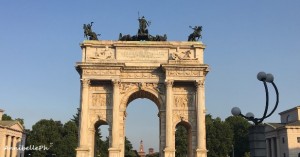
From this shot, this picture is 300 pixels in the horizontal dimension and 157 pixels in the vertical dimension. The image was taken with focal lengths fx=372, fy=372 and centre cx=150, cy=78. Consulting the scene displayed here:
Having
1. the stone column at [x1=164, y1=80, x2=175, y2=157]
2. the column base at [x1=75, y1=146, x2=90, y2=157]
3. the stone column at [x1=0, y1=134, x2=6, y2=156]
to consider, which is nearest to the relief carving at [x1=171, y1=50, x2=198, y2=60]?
the stone column at [x1=164, y1=80, x2=175, y2=157]

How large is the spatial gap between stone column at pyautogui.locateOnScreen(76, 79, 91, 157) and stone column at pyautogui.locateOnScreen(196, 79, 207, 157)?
970cm

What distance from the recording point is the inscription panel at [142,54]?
34.6 metres

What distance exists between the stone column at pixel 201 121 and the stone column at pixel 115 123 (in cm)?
699

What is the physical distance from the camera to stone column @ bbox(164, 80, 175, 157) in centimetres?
3180

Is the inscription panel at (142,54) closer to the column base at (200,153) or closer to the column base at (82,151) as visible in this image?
the column base at (82,151)

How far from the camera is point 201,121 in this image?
108 ft

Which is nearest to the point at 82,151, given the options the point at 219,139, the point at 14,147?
the point at 14,147

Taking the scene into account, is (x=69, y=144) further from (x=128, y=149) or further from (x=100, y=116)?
(x=100, y=116)

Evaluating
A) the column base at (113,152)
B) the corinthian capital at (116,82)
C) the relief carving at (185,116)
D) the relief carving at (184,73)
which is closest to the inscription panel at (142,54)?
the relief carving at (184,73)

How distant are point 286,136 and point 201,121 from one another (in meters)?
25.1

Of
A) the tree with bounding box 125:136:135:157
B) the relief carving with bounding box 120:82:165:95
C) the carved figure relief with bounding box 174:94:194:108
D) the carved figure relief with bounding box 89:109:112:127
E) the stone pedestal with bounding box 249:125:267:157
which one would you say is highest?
the relief carving with bounding box 120:82:165:95

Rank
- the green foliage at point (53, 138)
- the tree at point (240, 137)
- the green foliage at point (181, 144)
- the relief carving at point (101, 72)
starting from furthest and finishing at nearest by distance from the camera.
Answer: the tree at point (240, 137), the green foliage at point (181, 144), the green foliage at point (53, 138), the relief carving at point (101, 72)

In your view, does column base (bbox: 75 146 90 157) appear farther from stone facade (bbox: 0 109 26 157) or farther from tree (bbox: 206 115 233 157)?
tree (bbox: 206 115 233 157)

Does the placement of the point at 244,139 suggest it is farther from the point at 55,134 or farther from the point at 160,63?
the point at 160,63
